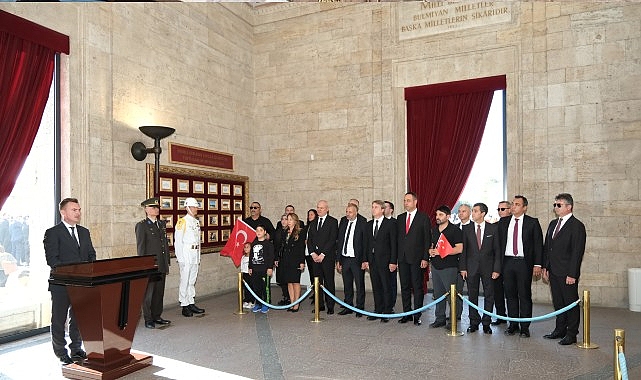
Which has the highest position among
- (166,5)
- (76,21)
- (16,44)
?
(166,5)

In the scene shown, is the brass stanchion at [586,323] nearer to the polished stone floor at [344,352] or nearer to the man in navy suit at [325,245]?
the polished stone floor at [344,352]

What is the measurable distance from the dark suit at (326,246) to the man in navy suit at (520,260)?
250 cm

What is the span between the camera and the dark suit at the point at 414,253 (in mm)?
7184

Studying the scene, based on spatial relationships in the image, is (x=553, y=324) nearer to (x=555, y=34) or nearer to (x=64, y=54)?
(x=555, y=34)

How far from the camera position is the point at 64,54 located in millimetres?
7258

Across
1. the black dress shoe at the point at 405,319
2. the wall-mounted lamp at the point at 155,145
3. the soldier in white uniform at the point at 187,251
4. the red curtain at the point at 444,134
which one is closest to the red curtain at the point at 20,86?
the wall-mounted lamp at the point at 155,145

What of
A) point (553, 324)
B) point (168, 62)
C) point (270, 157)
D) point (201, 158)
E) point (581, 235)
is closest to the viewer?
point (581, 235)

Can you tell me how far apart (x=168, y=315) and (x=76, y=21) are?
4459mm

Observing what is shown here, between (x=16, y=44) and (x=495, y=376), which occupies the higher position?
(x=16, y=44)

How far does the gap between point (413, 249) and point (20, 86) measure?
216 inches

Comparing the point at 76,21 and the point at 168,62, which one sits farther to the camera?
the point at 168,62

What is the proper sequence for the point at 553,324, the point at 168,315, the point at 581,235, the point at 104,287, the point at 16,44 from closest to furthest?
the point at 104,287
the point at 581,235
the point at 16,44
the point at 553,324
the point at 168,315

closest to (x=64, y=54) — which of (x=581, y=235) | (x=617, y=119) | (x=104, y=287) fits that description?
(x=104, y=287)

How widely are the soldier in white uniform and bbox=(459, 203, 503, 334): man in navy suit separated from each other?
12.7 ft
